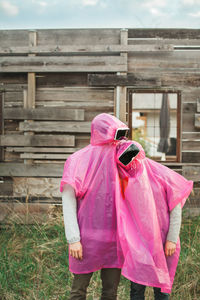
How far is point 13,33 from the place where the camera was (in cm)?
555

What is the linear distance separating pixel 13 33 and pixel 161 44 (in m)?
2.52

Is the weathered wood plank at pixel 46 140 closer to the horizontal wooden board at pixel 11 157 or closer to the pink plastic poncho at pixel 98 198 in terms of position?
the horizontal wooden board at pixel 11 157

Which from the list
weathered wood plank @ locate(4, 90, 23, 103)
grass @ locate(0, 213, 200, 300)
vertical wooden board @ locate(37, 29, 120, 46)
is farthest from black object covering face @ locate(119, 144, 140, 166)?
weathered wood plank @ locate(4, 90, 23, 103)

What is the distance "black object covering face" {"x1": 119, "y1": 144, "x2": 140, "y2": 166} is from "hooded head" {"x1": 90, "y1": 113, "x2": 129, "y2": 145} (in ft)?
0.42

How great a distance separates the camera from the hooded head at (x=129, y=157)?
2.10 metres

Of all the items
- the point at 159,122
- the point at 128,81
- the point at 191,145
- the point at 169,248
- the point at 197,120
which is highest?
the point at 128,81

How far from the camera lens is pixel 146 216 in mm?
2121

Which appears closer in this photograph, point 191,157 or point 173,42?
point 173,42

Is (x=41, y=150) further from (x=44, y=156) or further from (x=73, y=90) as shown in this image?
(x=73, y=90)

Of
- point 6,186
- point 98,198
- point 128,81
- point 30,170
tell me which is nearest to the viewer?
point 98,198

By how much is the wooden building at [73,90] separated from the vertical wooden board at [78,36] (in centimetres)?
2

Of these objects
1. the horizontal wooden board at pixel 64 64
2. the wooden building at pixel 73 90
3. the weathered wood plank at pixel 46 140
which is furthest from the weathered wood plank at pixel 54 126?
the horizontal wooden board at pixel 64 64

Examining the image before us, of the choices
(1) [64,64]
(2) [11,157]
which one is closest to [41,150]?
(2) [11,157]

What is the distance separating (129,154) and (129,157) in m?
0.02
